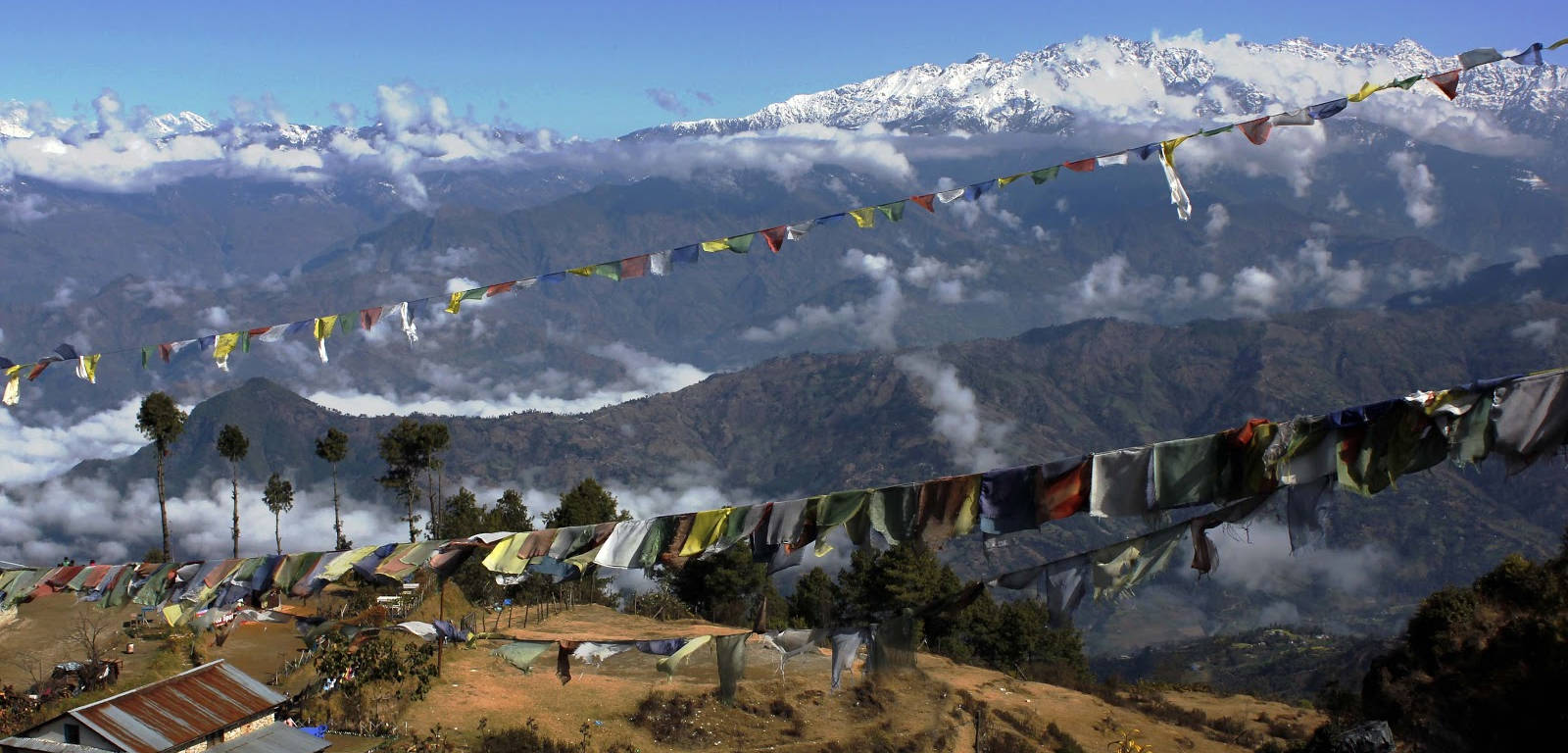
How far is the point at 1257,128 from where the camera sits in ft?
46.1

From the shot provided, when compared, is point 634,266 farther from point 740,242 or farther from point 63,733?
point 63,733

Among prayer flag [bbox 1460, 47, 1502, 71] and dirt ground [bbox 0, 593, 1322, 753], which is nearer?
prayer flag [bbox 1460, 47, 1502, 71]

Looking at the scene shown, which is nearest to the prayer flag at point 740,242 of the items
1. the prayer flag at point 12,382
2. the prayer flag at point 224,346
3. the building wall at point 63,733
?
the prayer flag at point 224,346

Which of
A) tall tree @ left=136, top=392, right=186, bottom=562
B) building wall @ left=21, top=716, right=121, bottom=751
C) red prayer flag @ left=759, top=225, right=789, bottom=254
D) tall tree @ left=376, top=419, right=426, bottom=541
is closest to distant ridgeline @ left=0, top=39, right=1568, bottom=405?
red prayer flag @ left=759, top=225, right=789, bottom=254

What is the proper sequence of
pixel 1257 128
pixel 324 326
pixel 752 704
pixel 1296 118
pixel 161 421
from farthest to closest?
pixel 161 421
pixel 752 704
pixel 324 326
pixel 1257 128
pixel 1296 118

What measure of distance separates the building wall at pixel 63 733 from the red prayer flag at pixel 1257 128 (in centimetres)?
2068

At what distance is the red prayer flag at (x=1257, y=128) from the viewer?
538 inches

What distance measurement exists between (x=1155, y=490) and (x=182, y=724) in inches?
781

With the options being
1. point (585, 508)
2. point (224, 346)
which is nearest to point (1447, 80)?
point (224, 346)

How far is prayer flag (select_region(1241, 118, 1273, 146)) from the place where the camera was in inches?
539

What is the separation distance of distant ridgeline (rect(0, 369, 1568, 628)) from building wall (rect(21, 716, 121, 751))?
1449 centimetres

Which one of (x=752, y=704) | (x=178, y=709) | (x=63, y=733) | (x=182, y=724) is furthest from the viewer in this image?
(x=752, y=704)

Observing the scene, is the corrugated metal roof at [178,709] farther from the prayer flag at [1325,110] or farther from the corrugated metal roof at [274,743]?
the prayer flag at [1325,110]

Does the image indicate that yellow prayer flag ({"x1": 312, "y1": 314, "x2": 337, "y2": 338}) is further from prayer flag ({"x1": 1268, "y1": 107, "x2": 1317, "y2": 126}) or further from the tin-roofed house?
prayer flag ({"x1": 1268, "y1": 107, "x2": 1317, "y2": 126})
